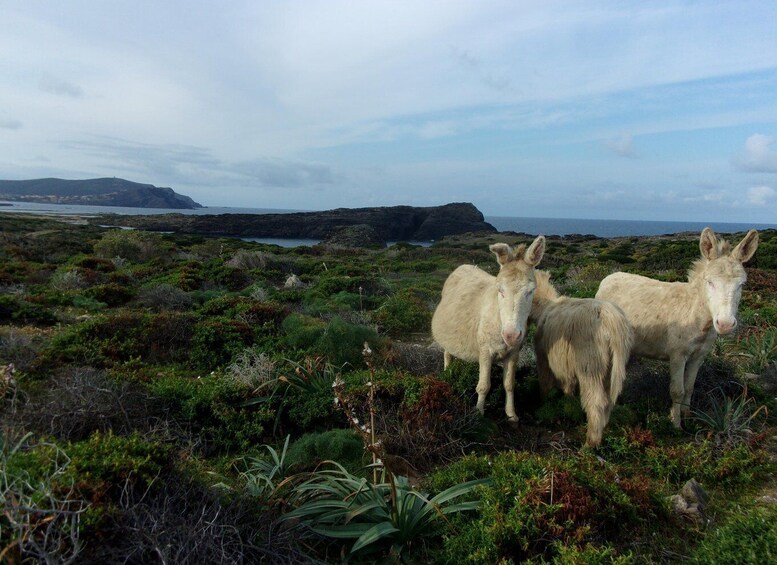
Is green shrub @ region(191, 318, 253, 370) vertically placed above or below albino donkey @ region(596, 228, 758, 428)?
below

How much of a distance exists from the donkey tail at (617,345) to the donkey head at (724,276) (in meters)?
0.88

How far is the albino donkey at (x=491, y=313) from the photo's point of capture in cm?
468

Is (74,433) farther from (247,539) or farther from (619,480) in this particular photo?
(619,480)

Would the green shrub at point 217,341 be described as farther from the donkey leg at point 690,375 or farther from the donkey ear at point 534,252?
the donkey leg at point 690,375

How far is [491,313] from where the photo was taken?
211 inches

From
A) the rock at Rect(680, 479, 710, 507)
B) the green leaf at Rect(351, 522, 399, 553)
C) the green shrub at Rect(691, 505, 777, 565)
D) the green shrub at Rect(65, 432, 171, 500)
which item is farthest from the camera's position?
the rock at Rect(680, 479, 710, 507)

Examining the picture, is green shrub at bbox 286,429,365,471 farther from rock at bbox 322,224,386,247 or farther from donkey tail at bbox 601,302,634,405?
rock at bbox 322,224,386,247

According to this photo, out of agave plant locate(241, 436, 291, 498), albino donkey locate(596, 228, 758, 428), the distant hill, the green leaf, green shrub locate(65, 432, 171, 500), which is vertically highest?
the distant hill

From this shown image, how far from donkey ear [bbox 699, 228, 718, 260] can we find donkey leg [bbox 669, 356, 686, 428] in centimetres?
121

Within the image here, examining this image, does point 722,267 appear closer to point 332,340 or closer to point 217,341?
point 332,340

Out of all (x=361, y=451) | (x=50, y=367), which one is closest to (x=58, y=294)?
(x=50, y=367)

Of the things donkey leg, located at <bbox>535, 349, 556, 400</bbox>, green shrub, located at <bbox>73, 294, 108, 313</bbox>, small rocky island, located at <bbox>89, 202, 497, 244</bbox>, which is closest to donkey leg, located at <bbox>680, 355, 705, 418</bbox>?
donkey leg, located at <bbox>535, 349, 556, 400</bbox>

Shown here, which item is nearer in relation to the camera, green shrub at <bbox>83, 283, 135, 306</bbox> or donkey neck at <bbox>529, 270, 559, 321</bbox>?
donkey neck at <bbox>529, 270, 559, 321</bbox>

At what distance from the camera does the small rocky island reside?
5872cm
